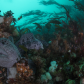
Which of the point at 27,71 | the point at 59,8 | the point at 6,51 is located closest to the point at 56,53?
the point at 27,71

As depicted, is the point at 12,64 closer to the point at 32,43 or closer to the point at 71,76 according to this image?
the point at 32,43

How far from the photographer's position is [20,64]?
2.91 metres

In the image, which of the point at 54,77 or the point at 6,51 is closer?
the point at 6,51

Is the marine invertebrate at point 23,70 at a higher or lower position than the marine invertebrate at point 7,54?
lower

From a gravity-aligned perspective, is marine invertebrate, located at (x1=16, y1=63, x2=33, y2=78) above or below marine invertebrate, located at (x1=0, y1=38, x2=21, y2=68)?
below

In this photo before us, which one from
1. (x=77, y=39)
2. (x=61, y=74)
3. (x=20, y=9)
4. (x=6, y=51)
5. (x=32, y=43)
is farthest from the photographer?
(x=20, y=9)

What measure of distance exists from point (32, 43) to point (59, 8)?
22.3 meters

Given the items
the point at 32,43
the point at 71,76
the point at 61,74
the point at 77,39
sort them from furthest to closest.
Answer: the point at 77,39
the point at 32,43
the point at 61,74
the point at 71,76

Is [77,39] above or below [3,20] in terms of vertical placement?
below

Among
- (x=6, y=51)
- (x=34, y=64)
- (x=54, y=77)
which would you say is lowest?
(x=54, y=77)

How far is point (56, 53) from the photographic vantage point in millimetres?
5270

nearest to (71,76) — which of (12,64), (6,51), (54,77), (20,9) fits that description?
(54,77)

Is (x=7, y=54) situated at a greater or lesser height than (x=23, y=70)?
greater

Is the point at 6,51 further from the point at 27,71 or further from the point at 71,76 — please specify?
the point at 71,76
